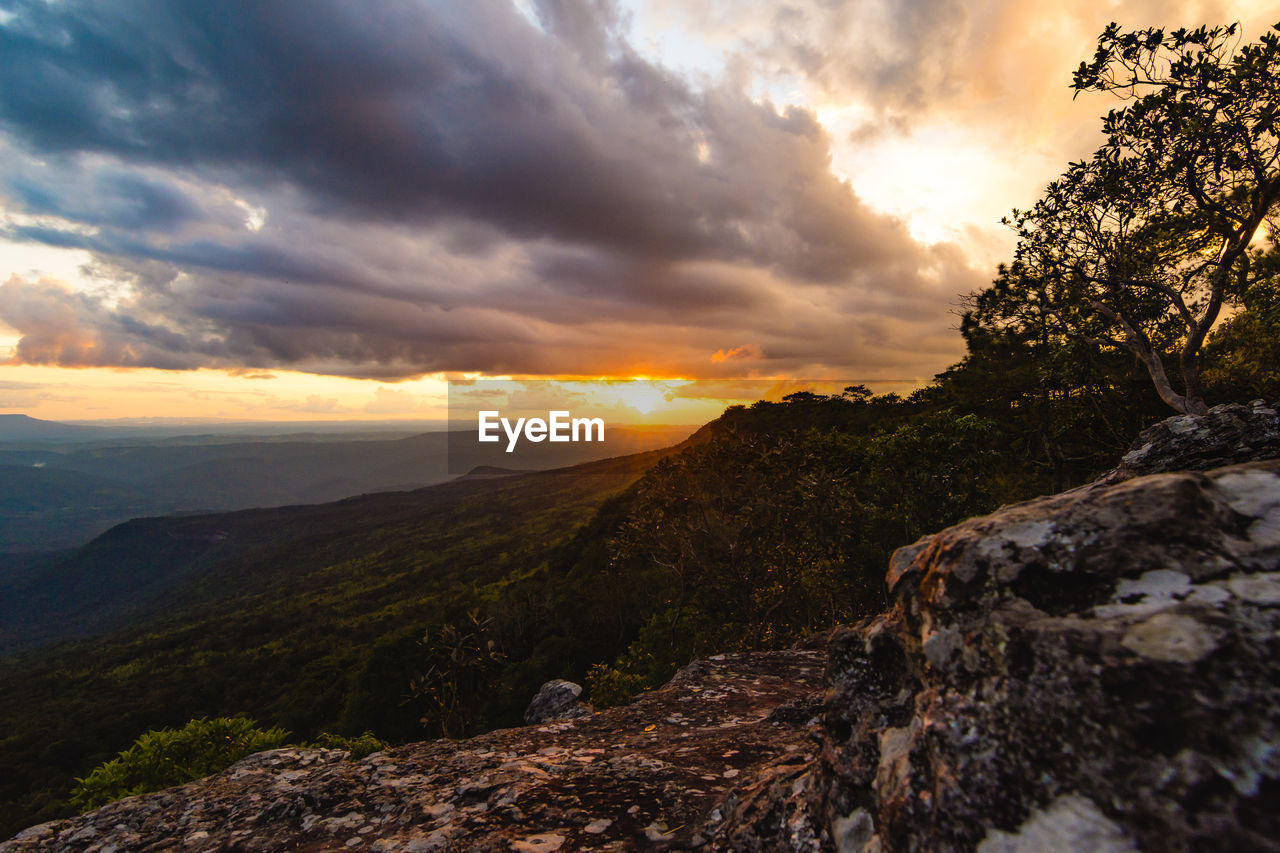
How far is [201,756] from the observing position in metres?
24.5

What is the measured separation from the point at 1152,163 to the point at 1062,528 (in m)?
19.9

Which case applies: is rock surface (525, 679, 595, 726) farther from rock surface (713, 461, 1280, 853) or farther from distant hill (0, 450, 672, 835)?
rock surface (713, 461, 1280, 853)

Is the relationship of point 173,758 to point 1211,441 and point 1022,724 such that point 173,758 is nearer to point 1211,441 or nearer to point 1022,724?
point 1022,724

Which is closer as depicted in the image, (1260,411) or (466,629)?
(1260,411)

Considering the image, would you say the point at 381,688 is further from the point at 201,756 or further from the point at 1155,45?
the point at 1155,45

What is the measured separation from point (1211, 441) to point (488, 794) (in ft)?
31.0

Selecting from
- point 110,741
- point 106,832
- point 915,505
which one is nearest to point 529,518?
point 110,741

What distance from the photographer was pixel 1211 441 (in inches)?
218

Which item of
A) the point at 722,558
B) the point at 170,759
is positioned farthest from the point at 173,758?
the point at 722,558

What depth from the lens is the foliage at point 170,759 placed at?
23625 mm

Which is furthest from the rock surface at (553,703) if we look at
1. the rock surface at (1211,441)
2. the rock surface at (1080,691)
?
the rock surface at (1211,441)

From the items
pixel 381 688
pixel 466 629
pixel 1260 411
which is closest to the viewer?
pixel 1260 411

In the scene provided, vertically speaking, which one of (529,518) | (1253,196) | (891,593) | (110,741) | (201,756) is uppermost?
(1253,196)

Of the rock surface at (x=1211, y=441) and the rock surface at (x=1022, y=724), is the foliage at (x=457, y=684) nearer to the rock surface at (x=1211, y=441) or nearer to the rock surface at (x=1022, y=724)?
the rock surface at (x=1022, y=724)
